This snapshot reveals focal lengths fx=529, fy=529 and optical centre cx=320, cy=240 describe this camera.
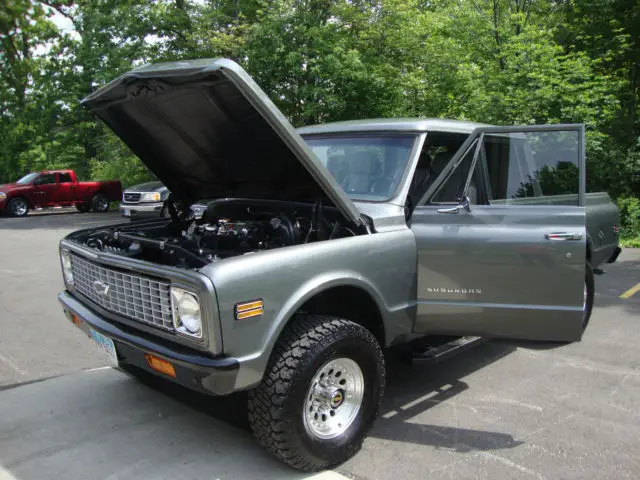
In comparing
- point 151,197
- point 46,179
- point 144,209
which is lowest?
point 144,209

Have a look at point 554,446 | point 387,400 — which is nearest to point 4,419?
point 387,400

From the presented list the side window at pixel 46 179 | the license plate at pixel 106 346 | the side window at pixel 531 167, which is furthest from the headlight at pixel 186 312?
the side window at pixel 46 179

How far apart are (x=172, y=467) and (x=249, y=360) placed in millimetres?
953

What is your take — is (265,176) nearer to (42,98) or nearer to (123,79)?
(123,79)

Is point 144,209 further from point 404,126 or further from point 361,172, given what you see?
point 404,126

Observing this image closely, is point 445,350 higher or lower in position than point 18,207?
lower

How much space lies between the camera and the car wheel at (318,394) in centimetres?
270

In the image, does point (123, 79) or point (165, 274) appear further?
point (123, 79)

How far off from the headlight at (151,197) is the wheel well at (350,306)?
13317 millimetres

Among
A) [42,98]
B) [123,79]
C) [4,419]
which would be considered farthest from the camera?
[42,98]

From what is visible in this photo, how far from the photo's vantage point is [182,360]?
2.53 meters

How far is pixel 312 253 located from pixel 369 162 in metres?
1.34

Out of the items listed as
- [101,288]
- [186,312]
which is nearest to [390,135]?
[186,312]

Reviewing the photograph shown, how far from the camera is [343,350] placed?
297cm
